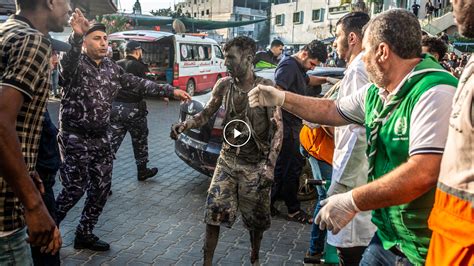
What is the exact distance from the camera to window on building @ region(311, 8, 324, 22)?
4978 cm

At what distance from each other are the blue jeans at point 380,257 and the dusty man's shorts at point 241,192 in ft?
4.49

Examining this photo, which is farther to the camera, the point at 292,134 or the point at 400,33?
the point at 292,134

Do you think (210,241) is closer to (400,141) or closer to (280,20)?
(400,141)

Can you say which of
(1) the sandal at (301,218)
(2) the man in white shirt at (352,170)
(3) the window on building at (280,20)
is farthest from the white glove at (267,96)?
(3) the window on building at (280,20)

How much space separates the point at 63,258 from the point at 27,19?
8.19 feet

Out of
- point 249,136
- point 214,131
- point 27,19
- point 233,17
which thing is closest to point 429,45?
point 249,136

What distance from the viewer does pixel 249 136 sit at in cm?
373

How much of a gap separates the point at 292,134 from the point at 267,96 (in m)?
2.31

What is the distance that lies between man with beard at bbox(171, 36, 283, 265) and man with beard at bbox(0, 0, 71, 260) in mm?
1636

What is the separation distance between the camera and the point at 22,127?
6.66 ft

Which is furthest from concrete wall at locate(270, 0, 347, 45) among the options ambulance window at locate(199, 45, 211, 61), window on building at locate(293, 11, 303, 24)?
ambulance window at locate(199, 45, 211, 61)

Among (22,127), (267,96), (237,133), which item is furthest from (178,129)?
(22,127)

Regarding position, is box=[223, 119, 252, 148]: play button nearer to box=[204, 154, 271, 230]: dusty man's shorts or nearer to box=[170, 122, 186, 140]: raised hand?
box=[204, 154, 271, 230]: dusty man's shorts

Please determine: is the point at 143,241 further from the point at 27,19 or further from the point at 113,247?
the point at 27,19
